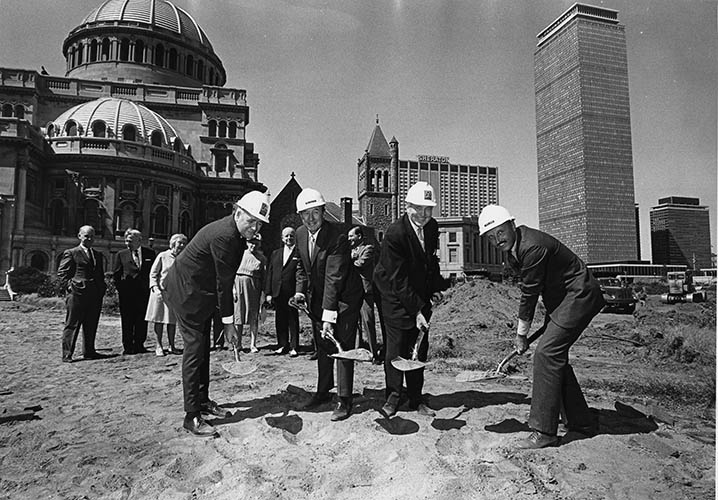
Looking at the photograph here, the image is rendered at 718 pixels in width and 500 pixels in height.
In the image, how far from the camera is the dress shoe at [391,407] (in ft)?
14.6

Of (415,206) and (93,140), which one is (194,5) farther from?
(93,140)

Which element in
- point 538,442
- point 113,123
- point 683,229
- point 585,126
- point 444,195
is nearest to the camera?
point 538,442

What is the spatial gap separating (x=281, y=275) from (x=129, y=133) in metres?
40.7

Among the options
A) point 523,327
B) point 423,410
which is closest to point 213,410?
point 423,410

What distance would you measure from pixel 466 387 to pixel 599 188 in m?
3.30

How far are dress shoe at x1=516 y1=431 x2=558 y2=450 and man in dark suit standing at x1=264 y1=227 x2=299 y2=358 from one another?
5176mm

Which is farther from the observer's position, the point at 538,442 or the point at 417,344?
the point at 417,344

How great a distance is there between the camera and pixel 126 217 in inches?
1580

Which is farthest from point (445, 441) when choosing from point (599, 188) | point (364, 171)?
point (364, 171)

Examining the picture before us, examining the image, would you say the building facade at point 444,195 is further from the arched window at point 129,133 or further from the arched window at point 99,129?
the arched window at point 99,129

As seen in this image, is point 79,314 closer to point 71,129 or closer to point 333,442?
point 333,442

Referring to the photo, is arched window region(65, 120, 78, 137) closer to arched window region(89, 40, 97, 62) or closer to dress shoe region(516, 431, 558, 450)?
arched window region(89, 40, 97, 62)

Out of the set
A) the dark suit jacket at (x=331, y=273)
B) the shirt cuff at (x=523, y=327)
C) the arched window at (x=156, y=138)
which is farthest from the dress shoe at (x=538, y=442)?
the arched window at (x=156, y=138)

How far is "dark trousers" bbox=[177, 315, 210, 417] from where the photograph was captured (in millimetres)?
4273
